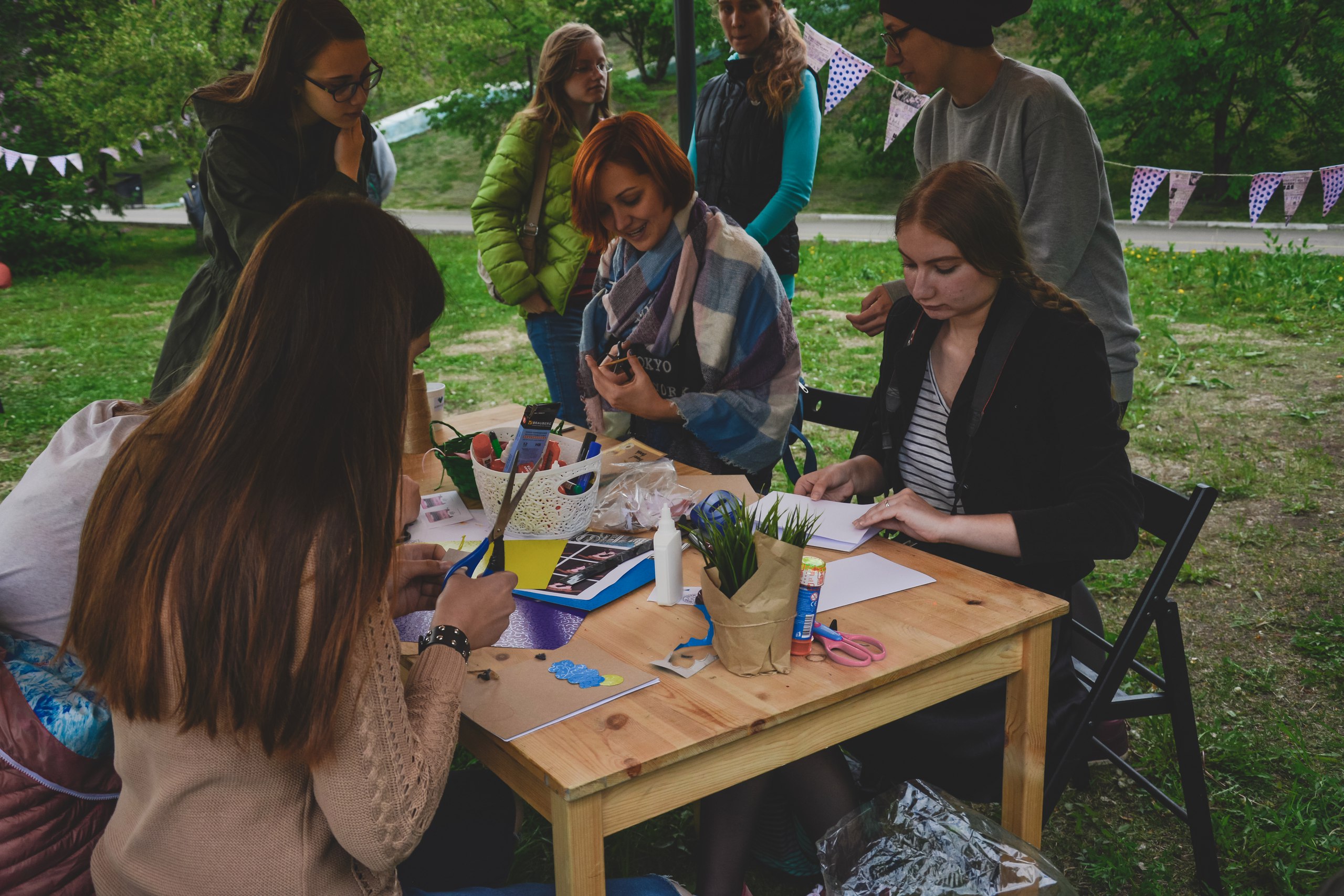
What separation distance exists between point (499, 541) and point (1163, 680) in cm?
140

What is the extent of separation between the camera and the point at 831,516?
1981 millimetres

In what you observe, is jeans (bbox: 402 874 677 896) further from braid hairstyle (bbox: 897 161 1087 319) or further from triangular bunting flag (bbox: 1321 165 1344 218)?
triangular bunting flag (bbox: 1321 165 1344 218)

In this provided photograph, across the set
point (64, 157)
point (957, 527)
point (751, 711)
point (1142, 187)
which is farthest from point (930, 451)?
point (64, 157)

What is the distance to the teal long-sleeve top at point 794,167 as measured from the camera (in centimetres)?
358

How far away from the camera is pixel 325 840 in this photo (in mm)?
1152

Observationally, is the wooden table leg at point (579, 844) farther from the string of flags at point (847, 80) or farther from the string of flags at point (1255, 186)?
the string of flags at point (1255, 186)

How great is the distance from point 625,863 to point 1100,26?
1599 cm

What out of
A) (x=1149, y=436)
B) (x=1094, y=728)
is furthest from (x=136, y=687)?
(x=1149, y=436)

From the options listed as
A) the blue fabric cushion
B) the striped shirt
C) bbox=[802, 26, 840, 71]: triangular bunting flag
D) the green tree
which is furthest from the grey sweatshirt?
the green tree

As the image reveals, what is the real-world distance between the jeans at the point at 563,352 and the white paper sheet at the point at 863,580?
1.91 metres

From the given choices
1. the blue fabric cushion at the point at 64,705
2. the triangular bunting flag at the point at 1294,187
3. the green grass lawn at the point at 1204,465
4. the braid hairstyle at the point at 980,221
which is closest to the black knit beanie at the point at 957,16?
the braid hairstyle at the point at 980,221

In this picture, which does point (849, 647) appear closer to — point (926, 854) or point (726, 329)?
point (926, 854)

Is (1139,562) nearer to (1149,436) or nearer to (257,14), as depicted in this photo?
(1149,436)

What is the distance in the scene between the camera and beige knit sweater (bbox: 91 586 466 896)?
1090 mm
